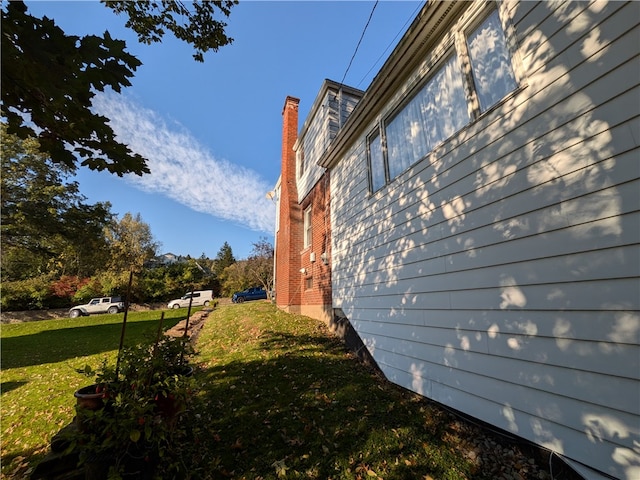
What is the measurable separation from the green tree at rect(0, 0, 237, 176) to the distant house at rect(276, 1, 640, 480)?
3.69 metres

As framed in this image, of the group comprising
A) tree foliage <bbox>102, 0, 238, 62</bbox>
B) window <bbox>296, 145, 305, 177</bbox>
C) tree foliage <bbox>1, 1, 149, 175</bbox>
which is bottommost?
tree foliage <bbox>1, 1, 149, 175</bbox>

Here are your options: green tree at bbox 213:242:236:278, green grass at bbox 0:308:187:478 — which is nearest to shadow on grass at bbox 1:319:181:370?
green grass at bbox 0:308:187:478

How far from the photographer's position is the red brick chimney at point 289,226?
10875 millimetres

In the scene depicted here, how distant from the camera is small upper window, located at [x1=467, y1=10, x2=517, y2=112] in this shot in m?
3.09

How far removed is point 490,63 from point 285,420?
5.07 metres

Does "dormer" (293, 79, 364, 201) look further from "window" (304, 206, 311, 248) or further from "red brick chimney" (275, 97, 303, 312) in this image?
"red brick chimney" (275, 97, 303, 312)

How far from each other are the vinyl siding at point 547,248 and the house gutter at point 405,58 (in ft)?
3.36

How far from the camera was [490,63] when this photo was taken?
3.29 meters

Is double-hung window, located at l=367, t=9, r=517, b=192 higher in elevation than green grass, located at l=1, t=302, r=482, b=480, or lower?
higher

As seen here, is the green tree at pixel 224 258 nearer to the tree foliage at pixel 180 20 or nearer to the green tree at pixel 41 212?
the green tree at pixel 41 212

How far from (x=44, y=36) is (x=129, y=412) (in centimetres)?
316

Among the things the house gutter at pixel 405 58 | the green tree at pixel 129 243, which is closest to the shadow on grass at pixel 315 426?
the house gutter at pixel 405 58

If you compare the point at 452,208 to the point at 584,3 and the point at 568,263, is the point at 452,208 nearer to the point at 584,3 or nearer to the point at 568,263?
the point at 568,263

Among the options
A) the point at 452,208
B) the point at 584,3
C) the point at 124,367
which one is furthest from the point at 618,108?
the point at 124,367
